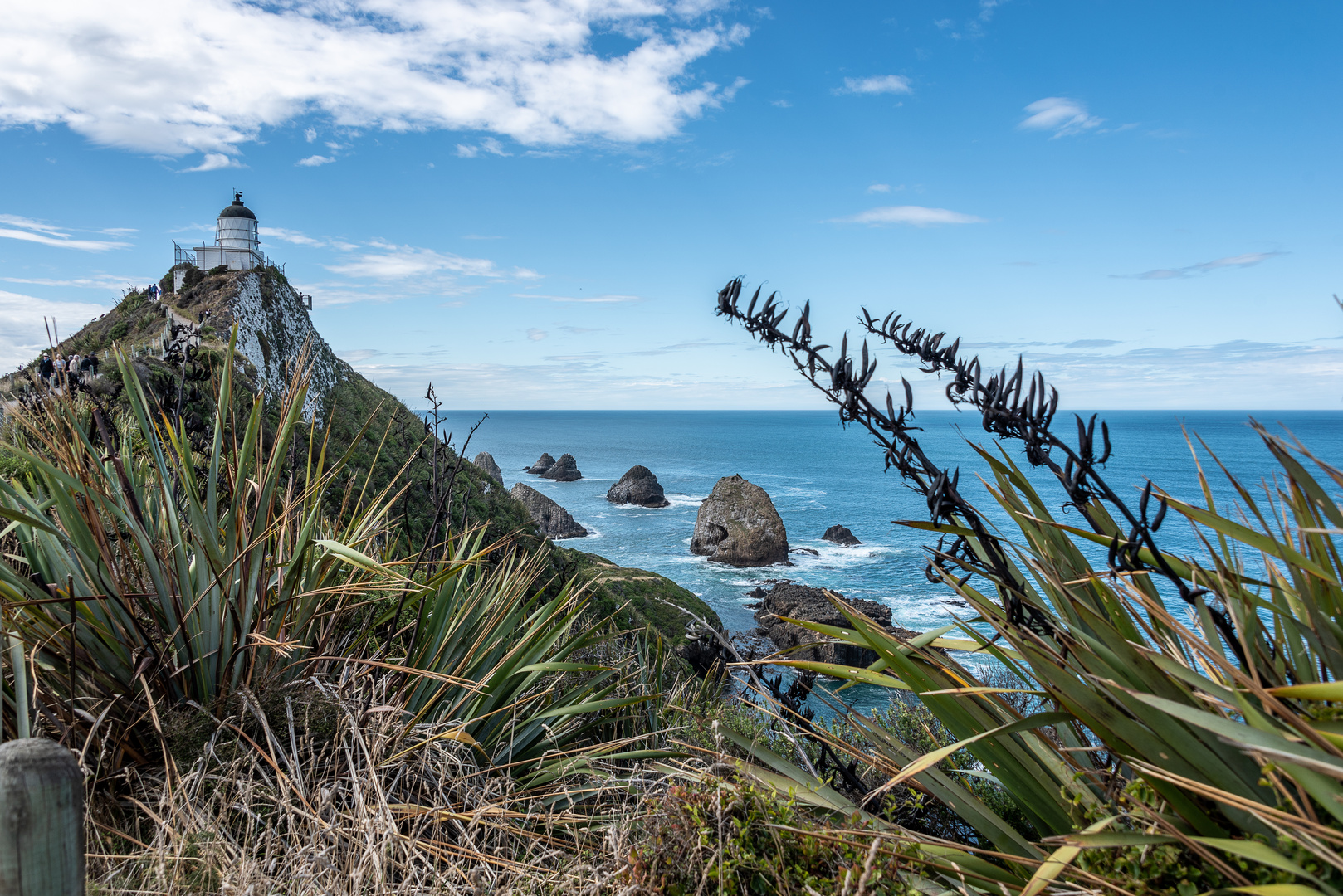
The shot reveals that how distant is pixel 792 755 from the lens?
3.38 meters

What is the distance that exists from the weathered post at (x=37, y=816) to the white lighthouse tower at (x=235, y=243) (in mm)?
39369

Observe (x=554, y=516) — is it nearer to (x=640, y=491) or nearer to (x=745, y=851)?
(x=640, y=491)

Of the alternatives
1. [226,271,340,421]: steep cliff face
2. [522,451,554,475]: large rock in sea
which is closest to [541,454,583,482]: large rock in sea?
[522,451,554,475]: large rock in sea

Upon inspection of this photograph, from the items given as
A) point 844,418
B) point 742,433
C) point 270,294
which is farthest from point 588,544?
point 742,433

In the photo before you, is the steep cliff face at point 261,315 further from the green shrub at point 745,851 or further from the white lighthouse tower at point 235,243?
the green shrub at point 745,851

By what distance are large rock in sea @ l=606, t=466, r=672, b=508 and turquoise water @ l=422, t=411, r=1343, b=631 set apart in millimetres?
1580

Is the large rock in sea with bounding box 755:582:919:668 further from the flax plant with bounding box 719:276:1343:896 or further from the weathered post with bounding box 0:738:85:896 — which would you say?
the weathered post with bounding box 0:738:85:896

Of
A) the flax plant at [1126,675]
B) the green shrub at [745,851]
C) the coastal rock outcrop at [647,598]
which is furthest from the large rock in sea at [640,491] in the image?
the flax plant at [1126,675]

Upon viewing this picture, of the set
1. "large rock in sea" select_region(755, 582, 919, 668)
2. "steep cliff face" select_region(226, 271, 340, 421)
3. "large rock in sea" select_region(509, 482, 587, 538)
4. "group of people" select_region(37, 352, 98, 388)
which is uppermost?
"steep cliff face" select_region(226, 271, 340, 421)

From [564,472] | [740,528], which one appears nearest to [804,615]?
[740,528]

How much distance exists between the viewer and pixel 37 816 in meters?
1.37

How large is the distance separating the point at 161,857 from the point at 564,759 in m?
1.41

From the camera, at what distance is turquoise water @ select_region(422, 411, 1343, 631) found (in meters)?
35.8

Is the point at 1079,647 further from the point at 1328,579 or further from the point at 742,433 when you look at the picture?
the point at 742,433
